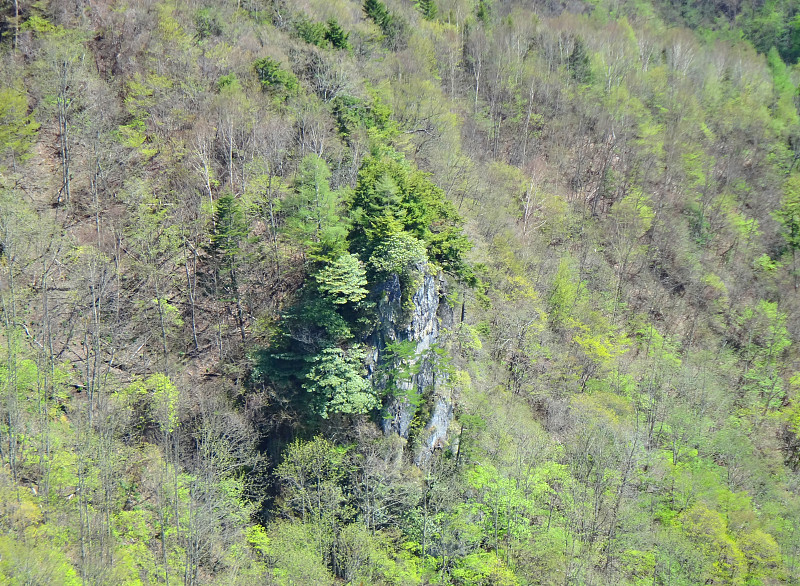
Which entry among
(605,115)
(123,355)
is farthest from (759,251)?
(123,355)

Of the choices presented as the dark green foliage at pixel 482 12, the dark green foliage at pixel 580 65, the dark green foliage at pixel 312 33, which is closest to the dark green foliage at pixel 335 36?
the dark green foliage at pixel 312 33

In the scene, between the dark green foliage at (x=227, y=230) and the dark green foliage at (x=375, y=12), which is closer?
the dark green foliage at (x=227, y=230)

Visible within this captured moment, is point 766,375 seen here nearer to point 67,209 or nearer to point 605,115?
point 605,115

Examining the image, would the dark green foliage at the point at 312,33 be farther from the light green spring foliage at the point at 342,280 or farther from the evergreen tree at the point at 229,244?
the light green spring foliage at the point at 342,280

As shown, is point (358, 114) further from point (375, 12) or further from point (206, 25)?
point (375, 12)

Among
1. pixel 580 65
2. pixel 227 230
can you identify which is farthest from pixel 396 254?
pixel 580 65
